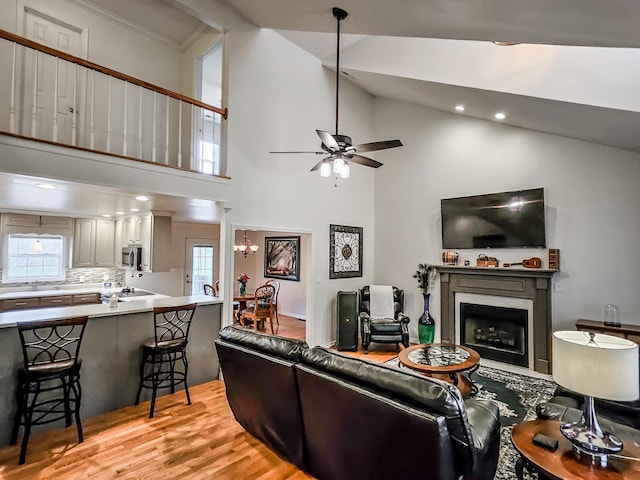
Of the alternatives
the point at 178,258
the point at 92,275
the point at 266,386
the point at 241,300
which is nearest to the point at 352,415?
the point at 266,386

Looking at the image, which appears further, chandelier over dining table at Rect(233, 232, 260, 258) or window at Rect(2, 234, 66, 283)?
chandelier over dining table at Rect(233, 232, 260, 258)

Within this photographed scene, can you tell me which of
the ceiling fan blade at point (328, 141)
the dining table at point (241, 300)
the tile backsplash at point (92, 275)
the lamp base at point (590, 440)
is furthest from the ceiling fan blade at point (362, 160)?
Answer: the tile backsplash at point (92, 275)

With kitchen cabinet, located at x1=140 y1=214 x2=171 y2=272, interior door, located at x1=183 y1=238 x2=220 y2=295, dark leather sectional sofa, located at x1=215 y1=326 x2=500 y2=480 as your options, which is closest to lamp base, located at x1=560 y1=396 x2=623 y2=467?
dark leather sectional sofa, located at x1=215 y1=326 x2=500 y2=480

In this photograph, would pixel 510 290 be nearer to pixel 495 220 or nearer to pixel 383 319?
pixel 495 220

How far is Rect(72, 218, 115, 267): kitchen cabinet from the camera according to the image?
647 centimetres

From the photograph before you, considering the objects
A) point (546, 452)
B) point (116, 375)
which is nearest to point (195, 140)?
point (116, 375)

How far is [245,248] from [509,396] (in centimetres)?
691

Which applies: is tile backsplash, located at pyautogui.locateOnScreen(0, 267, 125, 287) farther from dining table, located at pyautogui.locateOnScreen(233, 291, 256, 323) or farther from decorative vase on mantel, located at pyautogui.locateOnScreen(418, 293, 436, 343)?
decorative vase on mantel, located at pyautogui.locateOnScreen(418, 293, 436, 343)

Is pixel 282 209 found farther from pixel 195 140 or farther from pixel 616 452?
pixel 616 452

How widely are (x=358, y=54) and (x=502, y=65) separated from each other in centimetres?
225

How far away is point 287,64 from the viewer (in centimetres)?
521

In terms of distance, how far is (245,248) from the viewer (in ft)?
29.7

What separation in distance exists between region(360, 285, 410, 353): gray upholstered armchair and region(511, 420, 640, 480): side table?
3426mm

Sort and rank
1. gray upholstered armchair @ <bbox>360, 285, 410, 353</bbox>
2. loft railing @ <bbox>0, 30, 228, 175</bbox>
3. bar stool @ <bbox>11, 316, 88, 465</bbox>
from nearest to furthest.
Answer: bar stool @ <bbox>11, 316, 88, 465</bbox> < loft railing @ <bbox>0, 30, 228, 175</bbox> < gray upholstered armchair @ <bbox>360, 285, 410, 353</bbox>
